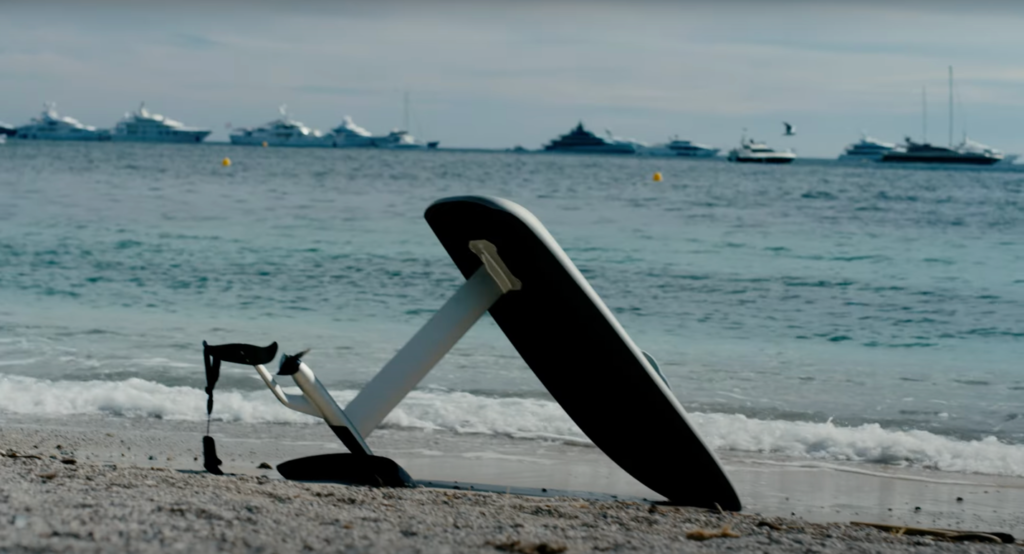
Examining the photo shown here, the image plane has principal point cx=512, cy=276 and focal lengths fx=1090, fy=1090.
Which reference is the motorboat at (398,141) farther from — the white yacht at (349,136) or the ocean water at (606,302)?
the ocean water at (606,302)

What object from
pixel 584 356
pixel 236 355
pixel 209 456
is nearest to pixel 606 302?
pixel 584 356

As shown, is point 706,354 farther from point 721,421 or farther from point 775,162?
point 775,162

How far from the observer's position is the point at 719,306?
12750 millimetres

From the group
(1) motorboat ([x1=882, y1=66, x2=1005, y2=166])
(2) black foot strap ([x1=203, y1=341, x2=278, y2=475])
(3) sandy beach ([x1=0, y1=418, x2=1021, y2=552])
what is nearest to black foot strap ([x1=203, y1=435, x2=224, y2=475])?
(3) sandy beach ([x1=0, y1=418, x2=1021, y2=552])

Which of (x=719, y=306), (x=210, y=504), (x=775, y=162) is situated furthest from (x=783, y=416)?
(x=775, y=162)

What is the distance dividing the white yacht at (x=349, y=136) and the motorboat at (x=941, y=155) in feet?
207

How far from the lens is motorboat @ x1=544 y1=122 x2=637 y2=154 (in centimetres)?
12888

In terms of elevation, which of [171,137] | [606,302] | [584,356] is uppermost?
[171,137]

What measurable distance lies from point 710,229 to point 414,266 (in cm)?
1036

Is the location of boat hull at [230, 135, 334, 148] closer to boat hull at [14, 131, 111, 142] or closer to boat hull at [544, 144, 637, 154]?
boat hull at [14, 131, 111, 142]

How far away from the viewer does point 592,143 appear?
130 metres

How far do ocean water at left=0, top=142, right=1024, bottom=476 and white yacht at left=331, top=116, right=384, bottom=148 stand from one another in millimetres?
102015

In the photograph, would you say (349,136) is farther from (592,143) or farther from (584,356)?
(584,356)

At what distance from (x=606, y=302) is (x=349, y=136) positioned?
12178cm
